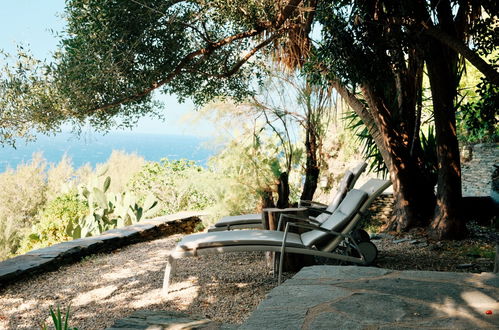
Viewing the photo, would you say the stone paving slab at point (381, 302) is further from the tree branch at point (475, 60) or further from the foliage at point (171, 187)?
the foliage at point (171, 187)

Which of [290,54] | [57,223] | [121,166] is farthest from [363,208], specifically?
[121,166]

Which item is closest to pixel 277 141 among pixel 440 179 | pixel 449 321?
pixel 440 179

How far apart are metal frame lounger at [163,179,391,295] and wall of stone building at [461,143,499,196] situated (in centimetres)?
665

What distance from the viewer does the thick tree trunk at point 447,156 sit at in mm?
6242

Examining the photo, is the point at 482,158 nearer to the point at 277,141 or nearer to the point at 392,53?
the point at 277,141

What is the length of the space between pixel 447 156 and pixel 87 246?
14.9ft

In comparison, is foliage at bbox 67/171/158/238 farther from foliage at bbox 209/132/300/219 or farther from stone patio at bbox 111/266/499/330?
stone patio at bbox 111/266/499/330

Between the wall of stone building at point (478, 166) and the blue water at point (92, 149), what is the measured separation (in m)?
5.63

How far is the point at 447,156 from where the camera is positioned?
6.28 meters

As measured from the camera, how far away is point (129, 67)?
5.32m

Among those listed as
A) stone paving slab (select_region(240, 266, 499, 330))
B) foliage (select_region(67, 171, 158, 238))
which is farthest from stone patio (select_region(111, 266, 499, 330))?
foliage (select_region(67, 171, 158, 238))

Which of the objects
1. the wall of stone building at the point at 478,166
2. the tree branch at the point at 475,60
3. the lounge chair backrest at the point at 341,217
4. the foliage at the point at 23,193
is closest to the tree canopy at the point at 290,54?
the tree branch at the point at 475,60

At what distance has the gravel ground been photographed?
4008mm

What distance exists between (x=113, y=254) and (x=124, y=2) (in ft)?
10.5
